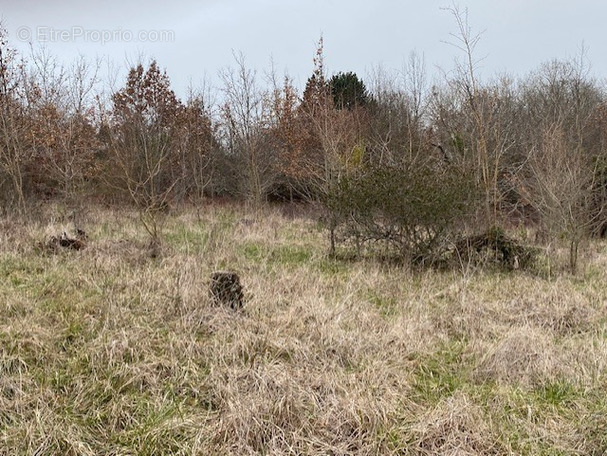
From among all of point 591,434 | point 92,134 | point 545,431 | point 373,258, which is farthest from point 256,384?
point 92,134

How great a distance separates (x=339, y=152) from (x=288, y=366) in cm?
686

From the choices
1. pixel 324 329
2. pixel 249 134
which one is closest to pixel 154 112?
pixel 249 134

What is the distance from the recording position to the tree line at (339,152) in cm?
750

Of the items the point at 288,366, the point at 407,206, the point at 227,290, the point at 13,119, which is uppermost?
the point at 13,119

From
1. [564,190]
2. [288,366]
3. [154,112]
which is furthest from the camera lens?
[154,112]

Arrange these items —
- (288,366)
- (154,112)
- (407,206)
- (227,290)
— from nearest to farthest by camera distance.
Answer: (288,366)
(227,290)
(407,206)
(154,112)

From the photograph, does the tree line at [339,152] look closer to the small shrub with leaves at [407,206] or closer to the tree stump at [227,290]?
the small shrub with leaves at [407,206]

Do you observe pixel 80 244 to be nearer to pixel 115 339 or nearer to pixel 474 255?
pixel 115 339

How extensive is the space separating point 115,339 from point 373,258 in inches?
200

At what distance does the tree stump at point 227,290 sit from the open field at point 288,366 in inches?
5.3

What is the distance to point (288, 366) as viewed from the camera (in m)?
3.37

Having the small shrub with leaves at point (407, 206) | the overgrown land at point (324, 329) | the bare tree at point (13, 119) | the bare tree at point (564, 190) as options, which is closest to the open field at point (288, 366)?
the overgrown land at point (324, 329)

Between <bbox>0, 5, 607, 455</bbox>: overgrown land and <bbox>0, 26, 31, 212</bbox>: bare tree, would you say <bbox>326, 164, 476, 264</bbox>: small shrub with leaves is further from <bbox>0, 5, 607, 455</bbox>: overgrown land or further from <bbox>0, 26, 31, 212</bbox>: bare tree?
<bbox>0, 26, 31, 212</bbox>: bare tree

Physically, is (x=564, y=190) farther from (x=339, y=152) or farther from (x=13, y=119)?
(x=13, y=119)
